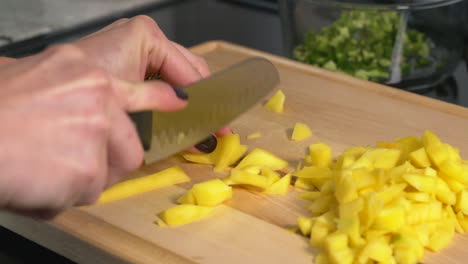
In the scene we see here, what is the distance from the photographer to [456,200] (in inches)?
48.0

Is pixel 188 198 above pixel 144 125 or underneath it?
underneath

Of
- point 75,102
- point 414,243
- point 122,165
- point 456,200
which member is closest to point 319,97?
point 456,200

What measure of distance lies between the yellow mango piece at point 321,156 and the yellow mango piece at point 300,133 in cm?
12

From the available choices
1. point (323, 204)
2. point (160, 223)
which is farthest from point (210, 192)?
point (323, 204)

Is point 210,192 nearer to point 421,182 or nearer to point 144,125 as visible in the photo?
point 144,125

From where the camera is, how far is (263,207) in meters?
1.27

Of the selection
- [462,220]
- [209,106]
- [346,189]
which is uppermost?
[209,106]

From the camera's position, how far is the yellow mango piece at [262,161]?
1.36 metres

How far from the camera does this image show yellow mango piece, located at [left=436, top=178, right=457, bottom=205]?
3.95 feet

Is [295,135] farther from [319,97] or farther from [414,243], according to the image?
[414,243]

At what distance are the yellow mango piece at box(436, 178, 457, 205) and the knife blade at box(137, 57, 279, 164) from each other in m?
0.38

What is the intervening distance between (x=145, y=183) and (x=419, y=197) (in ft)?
1.73

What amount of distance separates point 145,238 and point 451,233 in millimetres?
552

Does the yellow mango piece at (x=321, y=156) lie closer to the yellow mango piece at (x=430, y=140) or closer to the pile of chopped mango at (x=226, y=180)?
the pile of chopped mango at (x=226, y=180)
